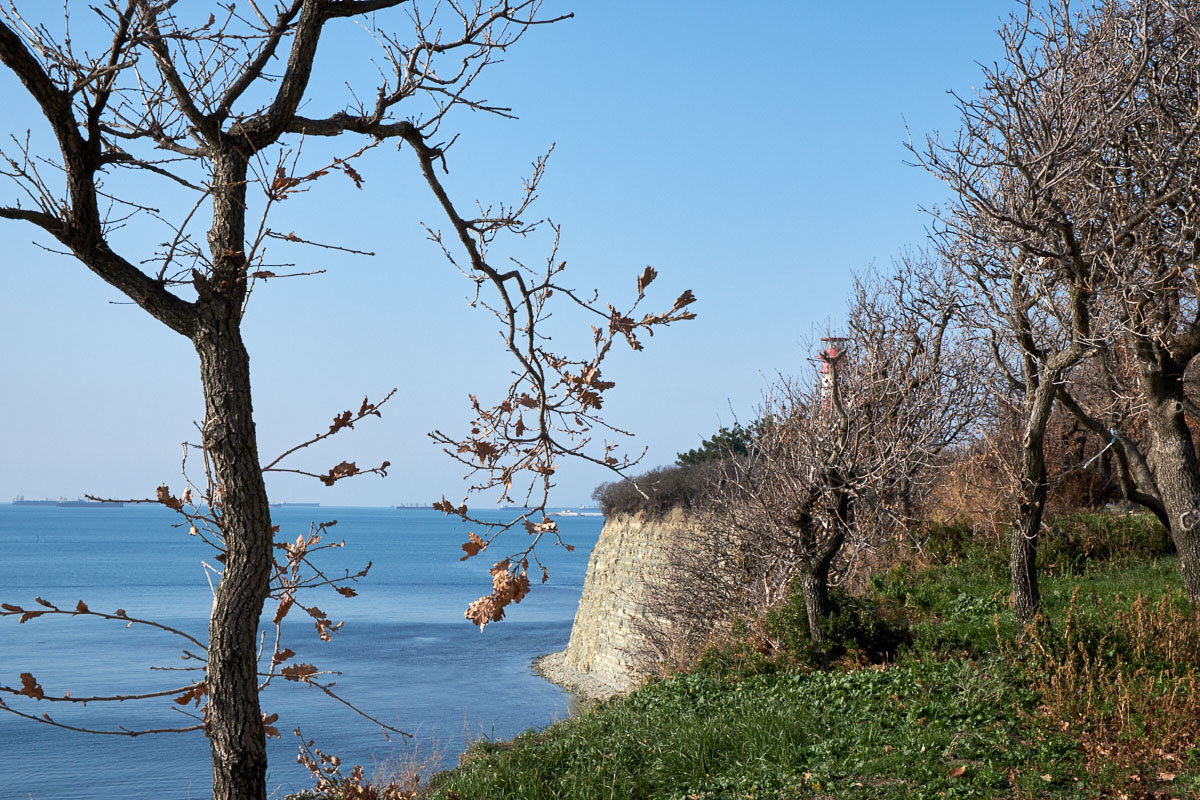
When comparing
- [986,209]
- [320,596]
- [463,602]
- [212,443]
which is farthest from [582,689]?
[320,596]

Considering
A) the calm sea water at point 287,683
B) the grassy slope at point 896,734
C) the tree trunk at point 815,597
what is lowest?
the calm sea water at point 287,683

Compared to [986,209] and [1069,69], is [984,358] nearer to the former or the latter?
[1069,69]

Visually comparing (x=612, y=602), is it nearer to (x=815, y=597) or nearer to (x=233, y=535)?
(x=815, y=597)

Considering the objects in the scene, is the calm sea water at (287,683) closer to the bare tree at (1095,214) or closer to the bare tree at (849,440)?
the bare tree at (849,440)

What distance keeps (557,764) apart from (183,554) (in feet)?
380

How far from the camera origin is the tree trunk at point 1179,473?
9.98 metres

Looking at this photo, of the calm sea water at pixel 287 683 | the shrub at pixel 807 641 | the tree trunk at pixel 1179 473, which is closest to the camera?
the tree trunk at pixel 1179 473

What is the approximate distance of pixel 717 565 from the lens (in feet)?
51.2

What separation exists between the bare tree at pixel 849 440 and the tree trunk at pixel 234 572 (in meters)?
8.18

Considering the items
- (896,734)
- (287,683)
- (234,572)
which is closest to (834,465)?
(896,734)

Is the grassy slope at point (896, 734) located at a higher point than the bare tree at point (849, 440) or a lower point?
lower

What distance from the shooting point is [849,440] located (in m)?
10.5

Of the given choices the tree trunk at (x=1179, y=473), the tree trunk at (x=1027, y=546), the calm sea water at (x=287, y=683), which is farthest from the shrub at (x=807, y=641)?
the calm sea water at (x=287, y=683)

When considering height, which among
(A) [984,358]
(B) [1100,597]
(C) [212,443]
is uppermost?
(A) [984,358]
